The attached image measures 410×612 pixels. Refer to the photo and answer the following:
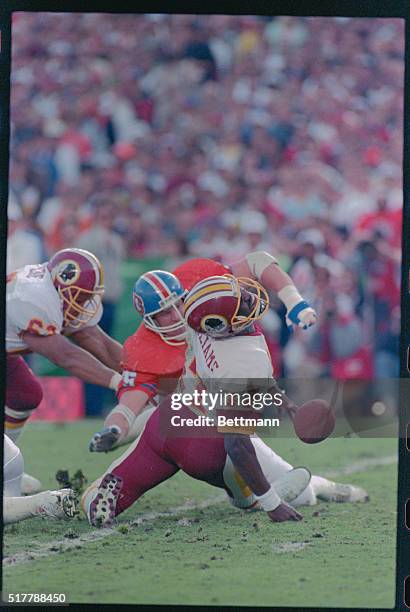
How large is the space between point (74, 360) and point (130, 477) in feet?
1.41

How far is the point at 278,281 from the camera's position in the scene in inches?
165

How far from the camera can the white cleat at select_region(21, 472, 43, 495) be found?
421 cm

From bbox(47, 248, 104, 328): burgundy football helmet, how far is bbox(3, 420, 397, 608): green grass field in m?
0.39

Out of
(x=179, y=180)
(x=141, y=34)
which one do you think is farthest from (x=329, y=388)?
(x=141, y=34)

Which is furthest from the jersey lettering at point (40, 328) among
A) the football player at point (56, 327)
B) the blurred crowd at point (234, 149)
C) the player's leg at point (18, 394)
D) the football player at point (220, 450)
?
the football player at point (220, 450)

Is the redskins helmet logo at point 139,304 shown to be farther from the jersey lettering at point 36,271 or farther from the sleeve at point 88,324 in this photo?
the jersey lettering at point 36,271

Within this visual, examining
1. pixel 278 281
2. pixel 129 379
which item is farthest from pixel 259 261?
pixel 129 379

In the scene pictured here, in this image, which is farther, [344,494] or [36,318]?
[344,494]

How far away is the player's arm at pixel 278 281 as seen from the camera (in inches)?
165

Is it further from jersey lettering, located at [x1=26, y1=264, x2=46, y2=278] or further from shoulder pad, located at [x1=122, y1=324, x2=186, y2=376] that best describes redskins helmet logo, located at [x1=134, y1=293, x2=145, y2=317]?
jersey lettering, located at [x1=26, y1=264, x2=46, y2=278]

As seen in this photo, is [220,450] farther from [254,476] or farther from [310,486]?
[310,486]

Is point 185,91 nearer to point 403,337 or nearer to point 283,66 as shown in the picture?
point 283,66

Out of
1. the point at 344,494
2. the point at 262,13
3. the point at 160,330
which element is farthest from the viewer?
the point at 344,494

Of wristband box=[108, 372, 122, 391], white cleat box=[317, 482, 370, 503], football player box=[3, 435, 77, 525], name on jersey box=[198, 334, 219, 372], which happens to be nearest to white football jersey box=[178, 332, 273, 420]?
name on jersey box=[198, 334, 219, 372]
